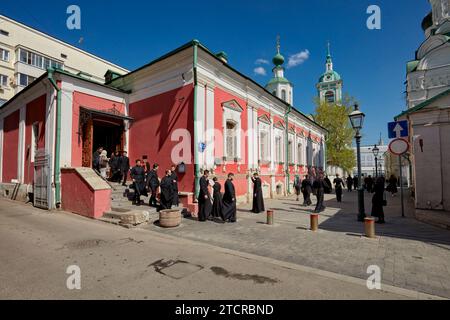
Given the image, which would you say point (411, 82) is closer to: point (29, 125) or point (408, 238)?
point (408, 238)

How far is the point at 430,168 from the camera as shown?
28.3ft

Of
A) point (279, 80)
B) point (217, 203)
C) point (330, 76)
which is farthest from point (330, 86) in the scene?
point (217, 203)

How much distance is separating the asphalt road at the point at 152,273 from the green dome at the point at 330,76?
176 feet

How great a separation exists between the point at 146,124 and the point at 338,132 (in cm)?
2891

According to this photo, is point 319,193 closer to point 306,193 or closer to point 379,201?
point 306,193

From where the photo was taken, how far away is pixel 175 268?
4.55 metres

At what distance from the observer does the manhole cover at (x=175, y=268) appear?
4.27 m

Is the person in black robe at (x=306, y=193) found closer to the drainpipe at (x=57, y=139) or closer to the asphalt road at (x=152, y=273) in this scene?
the asphalt road at (x=152, y=273)

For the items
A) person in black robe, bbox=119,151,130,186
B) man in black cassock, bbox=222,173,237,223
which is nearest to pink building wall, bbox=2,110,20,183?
person in black robe, bbox=119,151,130,186

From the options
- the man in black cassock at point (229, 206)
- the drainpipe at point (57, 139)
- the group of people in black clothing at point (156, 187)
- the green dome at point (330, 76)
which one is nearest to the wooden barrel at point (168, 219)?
the group of people in black clothing at point (156, 187)

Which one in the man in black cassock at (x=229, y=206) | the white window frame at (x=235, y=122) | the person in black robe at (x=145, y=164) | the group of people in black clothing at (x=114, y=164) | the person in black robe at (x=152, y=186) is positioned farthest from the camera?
the white window frame at (x=235, y=122)

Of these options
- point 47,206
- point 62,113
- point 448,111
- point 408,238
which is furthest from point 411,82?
point 47,206

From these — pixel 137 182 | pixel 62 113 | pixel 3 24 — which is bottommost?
pixel 137 182

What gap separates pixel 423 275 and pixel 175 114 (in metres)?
10.2
